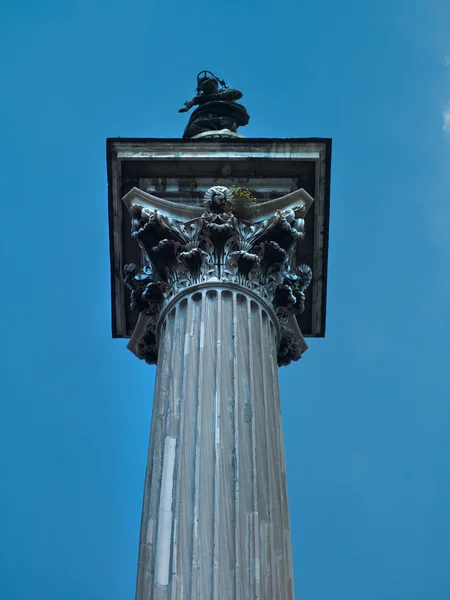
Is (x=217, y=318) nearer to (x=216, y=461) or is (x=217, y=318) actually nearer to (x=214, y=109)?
(x=216, y=461)

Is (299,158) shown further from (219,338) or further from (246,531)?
(246,531)

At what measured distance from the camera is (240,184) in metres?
22.3

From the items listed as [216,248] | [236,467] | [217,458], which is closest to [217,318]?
[216,248]

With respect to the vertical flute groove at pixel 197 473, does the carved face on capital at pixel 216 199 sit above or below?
above

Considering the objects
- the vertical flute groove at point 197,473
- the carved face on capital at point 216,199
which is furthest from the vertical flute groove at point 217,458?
the carved face on capital at point 216,199

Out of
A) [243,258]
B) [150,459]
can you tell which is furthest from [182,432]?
[243,258]

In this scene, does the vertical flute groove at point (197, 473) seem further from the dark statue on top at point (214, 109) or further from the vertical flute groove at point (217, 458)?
the dark statue on top at point (214, 109)

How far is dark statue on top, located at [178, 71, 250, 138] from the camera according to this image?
2652 centimetres

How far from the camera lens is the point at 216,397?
656 inches

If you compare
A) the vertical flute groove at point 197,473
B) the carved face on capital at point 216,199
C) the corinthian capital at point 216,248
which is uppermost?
the carved face on capital at point 216,199

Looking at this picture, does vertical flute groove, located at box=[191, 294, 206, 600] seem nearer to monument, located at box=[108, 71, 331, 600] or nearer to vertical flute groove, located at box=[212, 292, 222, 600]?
monument, located at box=[108, 71, 331, 600]

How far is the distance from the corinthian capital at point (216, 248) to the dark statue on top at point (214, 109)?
548 centimetres

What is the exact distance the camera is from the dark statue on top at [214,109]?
26516 millimetres

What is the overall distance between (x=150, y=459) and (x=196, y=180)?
25.7ft
